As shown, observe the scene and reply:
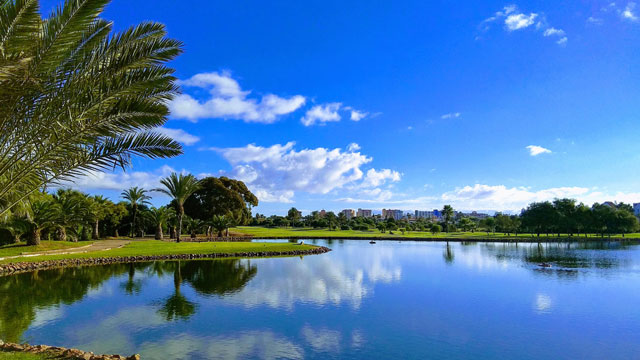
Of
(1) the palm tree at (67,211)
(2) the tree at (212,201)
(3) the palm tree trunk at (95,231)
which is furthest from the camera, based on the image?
(2) the tree at (212,201)

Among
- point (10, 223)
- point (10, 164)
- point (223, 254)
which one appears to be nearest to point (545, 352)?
point (10, 164)

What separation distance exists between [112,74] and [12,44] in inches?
89.5

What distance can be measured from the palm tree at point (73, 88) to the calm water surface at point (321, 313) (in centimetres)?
644

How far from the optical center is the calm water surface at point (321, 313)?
12930mm

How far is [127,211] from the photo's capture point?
58.4 meters

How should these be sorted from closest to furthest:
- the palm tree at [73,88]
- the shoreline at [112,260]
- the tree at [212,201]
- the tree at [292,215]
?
1. the palm tree at [73,88]
2. the shoreline at [112,260]
3. the tree at [212,201]
4. the tree at [292,215]

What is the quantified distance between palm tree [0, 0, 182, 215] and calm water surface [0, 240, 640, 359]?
644cm

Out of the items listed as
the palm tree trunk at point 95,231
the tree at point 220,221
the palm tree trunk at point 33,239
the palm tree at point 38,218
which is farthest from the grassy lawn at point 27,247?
the tree at point 220,221

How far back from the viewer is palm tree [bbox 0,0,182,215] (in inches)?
355

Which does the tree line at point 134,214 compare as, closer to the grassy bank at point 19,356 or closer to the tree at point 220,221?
the tree at point 220,221

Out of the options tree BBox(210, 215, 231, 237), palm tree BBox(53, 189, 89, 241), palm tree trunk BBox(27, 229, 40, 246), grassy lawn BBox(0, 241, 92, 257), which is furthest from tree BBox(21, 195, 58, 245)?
tree BBox(210, 215, 231, 237)

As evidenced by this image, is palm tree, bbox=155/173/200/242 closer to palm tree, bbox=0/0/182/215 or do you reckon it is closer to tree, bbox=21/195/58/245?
tree, bbox=21/195/58/245

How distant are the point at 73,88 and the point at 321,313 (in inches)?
518

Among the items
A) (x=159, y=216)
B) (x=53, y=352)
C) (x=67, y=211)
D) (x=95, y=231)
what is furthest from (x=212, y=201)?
(x=53, y=352)
